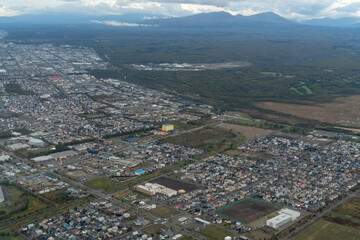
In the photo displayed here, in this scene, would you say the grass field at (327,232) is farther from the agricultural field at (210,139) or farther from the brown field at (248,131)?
the brown field at (248,131)

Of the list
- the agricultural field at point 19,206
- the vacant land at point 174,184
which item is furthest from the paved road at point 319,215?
the agricultural field at point 19,206

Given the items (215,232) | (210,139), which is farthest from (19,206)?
(210,139)

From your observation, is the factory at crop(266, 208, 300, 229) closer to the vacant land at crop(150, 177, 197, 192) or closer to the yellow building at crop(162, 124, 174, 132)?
the vacant land at crop(150, 177, 197, 192)

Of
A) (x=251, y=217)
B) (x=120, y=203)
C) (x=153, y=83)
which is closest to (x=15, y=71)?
(x=153, y=83)

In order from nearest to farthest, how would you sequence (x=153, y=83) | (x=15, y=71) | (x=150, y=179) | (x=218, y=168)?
(x=150, y=179) < (x=218, y=168) < (x=153, y=83) < (x=15, y=71)

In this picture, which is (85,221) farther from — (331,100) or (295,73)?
(295,73)

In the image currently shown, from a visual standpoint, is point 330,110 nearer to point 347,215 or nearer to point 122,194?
point 347,215
